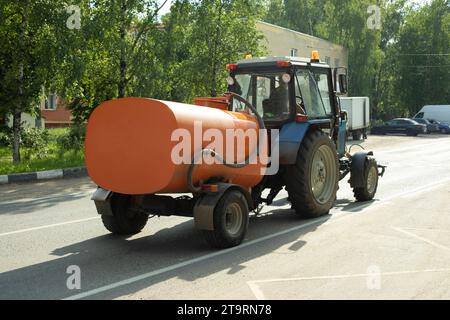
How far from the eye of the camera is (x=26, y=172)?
15.0 m

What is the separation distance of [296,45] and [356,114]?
561 inches

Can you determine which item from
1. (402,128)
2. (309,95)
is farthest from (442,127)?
(309,95)

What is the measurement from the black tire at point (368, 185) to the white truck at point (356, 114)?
2187 centimetres

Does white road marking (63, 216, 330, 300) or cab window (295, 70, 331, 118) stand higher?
cab window (295, 70, 331, 118)

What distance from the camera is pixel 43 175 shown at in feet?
49.8

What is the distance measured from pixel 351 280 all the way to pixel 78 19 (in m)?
13.9

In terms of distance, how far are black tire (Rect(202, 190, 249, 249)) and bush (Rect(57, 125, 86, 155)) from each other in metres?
14.8

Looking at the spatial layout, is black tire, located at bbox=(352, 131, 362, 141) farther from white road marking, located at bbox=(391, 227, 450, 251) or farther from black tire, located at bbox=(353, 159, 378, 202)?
white road marking, located at bbox=(391, 227, 450, 251)

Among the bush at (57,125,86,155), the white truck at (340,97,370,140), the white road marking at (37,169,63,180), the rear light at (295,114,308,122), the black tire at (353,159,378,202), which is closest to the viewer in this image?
the rear light at (295,114,308,122)

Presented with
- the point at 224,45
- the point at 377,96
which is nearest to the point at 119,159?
the point at 224,45

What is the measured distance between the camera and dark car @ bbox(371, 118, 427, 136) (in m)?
41.2

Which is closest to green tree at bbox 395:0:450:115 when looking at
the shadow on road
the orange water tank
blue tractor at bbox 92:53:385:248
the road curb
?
the road curb

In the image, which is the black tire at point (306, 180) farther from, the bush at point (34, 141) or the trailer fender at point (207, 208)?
the bush at point (34, 141)
